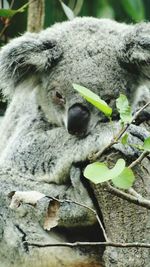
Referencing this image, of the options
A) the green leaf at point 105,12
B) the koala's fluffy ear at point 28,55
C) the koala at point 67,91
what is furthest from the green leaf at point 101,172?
the green leaf at point 105,12

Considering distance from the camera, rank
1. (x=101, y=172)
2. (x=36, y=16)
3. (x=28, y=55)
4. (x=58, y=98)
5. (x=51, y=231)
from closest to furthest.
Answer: (x=101, y=172) < (x=51, y=231) < (x=58, y=98) < (x=28, y=55) < (x=36, y=16)

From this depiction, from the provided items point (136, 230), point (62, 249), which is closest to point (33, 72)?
point (62, 249)

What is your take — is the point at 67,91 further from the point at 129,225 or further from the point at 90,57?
the point at 129,225

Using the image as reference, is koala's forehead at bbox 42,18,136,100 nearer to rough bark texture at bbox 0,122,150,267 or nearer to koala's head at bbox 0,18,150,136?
koala's head at bbox 0,18,150,136

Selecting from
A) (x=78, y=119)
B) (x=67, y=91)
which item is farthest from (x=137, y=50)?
(x=78, y=119)

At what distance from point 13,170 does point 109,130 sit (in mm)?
698

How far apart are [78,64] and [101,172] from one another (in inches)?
54.4

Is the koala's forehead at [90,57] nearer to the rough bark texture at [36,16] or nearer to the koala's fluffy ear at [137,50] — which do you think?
the koala's fluffy ear at [137,50]

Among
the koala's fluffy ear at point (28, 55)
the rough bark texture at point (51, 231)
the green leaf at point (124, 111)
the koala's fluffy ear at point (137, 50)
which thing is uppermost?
the green leaf at point (124, 111)

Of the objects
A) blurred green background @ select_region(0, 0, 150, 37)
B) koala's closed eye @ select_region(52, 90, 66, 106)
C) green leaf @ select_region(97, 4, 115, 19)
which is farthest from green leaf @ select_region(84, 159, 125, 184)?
green leaf @ select_region(97, 4, 115, 19)

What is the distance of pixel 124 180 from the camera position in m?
2.06

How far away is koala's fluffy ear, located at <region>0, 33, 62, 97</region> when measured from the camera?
11.5ft

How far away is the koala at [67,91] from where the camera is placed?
316 cm

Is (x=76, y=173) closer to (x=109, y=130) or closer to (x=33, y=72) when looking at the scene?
(x=109, y=130)
